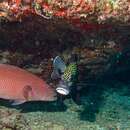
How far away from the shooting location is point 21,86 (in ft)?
14.0

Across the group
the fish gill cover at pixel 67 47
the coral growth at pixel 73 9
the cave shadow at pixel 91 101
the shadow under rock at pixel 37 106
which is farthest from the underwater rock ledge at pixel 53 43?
the cave shadow at pixel 91 101

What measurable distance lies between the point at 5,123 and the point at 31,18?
167cm

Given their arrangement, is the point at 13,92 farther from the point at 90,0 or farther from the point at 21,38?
the point at 90,0

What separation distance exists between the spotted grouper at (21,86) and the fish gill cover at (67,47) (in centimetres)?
59

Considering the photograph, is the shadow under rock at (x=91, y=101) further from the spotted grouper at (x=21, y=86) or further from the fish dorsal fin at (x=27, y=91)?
the fish dorsal fin at (x=27, y=91)

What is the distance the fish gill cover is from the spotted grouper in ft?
1.93

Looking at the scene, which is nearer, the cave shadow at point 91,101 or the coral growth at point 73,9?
the coral growth at point 73,9

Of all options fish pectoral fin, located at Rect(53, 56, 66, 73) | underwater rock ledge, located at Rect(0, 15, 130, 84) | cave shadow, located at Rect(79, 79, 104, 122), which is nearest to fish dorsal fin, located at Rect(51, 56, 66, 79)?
fish pectoral fin, located at Rect(53, 56, 66, 73)

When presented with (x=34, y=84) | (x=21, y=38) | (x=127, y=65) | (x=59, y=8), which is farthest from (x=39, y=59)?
(x=127, y=65)

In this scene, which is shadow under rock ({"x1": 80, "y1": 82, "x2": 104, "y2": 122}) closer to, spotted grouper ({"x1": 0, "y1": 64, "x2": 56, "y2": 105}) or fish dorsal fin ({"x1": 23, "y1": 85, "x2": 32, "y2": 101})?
spotted grouper ({"x1": 0, "y1": 64, "x2": 56, "y2": 105})

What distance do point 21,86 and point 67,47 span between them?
1350mm

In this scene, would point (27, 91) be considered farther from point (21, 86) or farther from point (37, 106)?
point (37, 106)

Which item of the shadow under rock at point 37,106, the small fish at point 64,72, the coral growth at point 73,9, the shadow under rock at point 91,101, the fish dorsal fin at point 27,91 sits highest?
the coral growth at point 73,9

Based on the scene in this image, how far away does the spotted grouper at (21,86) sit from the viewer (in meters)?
4.19
